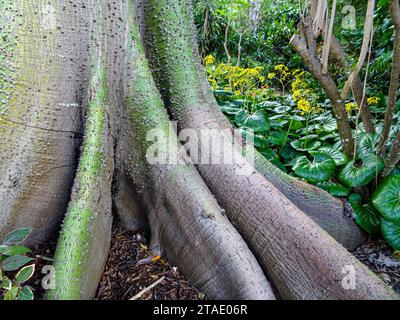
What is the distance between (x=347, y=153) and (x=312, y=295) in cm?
129

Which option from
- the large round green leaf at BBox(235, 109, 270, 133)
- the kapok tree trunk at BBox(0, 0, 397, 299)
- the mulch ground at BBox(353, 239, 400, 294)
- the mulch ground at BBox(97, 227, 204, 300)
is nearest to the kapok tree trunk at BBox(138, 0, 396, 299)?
the kapok tree trunk at BBox(0, 0, 397, 299)

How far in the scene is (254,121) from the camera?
277cm

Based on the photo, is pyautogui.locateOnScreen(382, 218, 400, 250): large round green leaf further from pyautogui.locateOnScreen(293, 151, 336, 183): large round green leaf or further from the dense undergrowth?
pyautogui.locateOnScreen(293, 151, 336, 183): large round green leaf

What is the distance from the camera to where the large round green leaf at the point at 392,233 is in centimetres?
183

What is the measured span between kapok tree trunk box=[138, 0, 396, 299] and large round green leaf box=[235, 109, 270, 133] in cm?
88

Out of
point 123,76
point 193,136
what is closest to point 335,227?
point 193,136

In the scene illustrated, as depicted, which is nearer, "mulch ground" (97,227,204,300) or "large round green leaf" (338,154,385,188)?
"mulch ground" (97,227,204,300)

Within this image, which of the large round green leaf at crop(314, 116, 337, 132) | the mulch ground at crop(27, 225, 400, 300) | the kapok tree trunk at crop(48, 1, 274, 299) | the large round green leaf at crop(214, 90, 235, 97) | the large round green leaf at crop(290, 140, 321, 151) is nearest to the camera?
the kapok tree trunk at crop(48, 1, 274, 299)

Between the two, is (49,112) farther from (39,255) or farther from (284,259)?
(284,259)

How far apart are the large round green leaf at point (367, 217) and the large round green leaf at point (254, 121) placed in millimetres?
1014

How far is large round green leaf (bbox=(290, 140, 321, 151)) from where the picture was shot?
2.70 meters

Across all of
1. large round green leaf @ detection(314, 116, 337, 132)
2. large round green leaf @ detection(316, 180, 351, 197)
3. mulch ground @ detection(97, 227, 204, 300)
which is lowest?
mulch ground @ detection(97, 227, 204, 300)

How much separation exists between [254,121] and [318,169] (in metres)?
0.85
